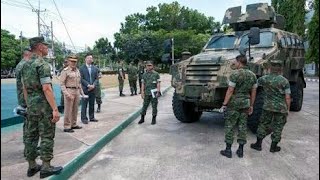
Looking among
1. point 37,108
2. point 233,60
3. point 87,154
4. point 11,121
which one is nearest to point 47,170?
point 37,108

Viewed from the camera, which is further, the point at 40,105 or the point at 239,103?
the point at 239,103

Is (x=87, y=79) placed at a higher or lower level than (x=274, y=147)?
higher

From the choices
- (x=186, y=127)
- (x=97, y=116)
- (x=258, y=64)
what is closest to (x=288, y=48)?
(x=258, y=64)

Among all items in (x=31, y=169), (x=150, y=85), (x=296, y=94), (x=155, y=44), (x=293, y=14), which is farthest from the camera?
(x=155, y=44)

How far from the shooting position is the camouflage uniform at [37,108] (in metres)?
4.39

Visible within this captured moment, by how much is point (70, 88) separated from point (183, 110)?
2.41 m

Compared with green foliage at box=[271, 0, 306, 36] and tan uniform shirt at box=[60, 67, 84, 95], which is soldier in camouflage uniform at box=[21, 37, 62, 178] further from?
green foliage at box=[271, 0, 306, 36]

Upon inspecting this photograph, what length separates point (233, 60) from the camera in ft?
22.9

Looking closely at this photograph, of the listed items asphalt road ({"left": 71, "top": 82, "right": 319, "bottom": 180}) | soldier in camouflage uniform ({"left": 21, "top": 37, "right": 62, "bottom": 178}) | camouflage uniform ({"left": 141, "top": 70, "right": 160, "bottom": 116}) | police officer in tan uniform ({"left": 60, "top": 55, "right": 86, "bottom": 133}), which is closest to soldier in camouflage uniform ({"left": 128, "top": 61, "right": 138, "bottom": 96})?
camouflage uniform ({"left": 141, "top": 70, "right": 160, "bottom": 116})

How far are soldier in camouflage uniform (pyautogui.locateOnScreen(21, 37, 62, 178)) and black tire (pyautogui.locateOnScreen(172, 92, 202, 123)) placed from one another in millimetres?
3925

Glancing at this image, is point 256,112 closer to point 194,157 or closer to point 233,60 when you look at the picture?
point 233,60

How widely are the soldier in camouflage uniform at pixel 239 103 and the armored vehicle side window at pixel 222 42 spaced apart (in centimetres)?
277

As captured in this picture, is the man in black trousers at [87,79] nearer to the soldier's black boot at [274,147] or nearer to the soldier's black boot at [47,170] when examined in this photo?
the soldier's black boot at [47,170]

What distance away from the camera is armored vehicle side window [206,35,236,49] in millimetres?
8592
